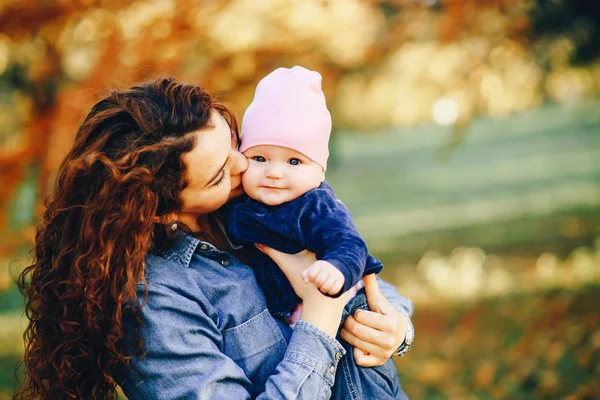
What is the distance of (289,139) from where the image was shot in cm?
209

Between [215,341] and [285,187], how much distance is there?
53cm

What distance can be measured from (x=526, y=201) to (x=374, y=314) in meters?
10.2

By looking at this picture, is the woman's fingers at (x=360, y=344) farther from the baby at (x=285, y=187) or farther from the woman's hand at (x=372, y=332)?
the baby at (x=285, y=187)

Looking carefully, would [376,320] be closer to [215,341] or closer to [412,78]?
[215,341]

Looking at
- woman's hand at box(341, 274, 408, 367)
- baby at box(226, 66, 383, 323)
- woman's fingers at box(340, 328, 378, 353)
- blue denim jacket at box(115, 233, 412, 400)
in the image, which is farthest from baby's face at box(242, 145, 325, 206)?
woman's fingers at box(340, 328, 378, 353)

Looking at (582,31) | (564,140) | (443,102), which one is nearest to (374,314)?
(443,102)

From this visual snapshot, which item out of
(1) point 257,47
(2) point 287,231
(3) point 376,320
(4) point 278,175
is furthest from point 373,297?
(1) point 257,47

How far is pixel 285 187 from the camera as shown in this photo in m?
2.07

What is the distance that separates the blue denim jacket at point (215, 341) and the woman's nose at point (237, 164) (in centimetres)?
26

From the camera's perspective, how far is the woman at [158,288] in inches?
68.2

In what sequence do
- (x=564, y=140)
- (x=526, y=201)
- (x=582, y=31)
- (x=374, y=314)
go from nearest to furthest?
(x=374, y=314), (x=582, y=31), (x=526, y=201), (x=564, y=140)

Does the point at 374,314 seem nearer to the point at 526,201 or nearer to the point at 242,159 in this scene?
the point at 242,159

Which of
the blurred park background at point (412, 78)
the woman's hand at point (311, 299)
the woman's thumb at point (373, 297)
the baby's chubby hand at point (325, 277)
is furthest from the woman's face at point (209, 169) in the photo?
the blurred park background at point (412, 78)

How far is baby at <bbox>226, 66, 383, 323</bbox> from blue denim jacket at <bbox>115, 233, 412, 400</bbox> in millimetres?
103
